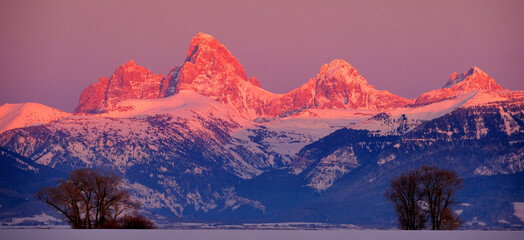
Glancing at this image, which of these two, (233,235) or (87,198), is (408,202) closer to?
(233,235)

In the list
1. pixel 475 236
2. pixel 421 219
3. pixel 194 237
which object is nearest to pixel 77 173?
pixel 194 237

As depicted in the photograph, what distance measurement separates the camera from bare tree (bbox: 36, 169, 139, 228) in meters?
183

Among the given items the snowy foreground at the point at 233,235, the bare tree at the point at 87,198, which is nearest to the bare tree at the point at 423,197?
the snowy foreground at the point at 233,235

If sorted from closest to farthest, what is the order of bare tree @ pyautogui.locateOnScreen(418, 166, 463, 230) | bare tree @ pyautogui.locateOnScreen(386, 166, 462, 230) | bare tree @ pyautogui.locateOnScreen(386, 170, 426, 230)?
1. bare tree @ pyautogui.locateOnScreen(418, 166, 463, 230)
2. bare tree @ pyautogui.locateOnScreen(386, 166, 462, 230)
3. bare tree @ pyautogui.locateOnScreen(386, 170, 426, 230)

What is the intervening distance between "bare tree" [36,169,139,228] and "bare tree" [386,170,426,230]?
48156 mm

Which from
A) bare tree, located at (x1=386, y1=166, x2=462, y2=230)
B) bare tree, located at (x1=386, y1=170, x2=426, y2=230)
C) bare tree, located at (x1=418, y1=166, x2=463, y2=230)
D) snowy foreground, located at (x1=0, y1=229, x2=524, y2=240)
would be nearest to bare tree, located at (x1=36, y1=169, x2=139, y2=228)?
snowy foreground, located at (x1=0, y1=229, x2=524, y2=240)

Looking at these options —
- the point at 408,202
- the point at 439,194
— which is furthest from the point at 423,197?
the point at 439,194

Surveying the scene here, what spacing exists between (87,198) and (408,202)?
58.0 meters

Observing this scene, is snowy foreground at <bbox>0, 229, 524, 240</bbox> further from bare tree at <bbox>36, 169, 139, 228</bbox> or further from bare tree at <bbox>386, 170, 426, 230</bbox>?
bare tree at <bbox>386, 170, 426, 230</bbox>

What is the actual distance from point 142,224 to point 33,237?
30.7m

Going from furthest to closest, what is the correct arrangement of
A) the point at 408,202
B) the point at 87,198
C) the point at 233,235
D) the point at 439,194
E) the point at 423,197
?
1. the point at 423,197
2. the point at 408,202
3. the point at 439,194
4. the point at 87,198
5. the point at 233,235

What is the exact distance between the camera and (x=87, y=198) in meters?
184

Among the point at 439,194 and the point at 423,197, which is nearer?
the point at 439,194

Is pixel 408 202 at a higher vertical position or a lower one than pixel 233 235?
higher
